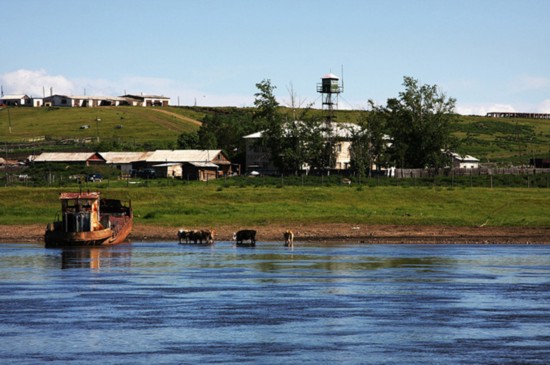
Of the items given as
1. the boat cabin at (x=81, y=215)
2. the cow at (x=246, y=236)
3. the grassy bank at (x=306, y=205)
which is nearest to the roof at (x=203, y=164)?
the grassy bank at (x=306, y=205)

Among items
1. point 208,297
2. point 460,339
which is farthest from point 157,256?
point 460,339

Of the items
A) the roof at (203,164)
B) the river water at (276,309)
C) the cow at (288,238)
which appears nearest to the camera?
the river water at (276,309)

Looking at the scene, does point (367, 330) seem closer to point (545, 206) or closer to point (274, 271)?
point (274, 271)

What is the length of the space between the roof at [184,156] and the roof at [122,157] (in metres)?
3.92

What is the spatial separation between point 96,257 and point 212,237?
14.5 meters

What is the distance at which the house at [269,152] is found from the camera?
153750mm

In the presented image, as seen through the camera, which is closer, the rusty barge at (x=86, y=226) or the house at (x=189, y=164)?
the rusty barge at (x=86, y=226)

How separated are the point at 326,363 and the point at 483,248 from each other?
1754 inches

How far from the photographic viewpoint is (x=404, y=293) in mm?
45500

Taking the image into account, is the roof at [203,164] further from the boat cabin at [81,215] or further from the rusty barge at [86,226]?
the boat cabin at [81,215]

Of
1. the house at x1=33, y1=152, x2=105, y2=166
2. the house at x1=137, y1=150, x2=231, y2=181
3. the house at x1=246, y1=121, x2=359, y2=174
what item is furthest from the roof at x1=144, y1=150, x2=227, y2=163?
the house at x1=33, y1=152, x2=105, y2=166

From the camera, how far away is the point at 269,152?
508 feet

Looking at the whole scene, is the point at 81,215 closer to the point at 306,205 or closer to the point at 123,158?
the point at 306,205

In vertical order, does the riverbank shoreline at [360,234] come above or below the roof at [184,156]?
below
